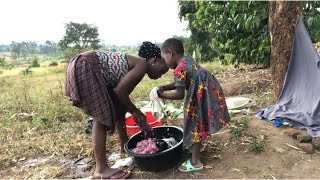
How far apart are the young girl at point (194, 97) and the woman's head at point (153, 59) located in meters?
0.05

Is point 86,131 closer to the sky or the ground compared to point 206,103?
closer to the ground

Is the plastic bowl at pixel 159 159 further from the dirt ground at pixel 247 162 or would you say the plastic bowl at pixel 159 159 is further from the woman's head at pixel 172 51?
the woman's head at pixel 172 51

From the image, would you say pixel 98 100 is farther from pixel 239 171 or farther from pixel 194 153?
pixel 239 171

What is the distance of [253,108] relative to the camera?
173 inches

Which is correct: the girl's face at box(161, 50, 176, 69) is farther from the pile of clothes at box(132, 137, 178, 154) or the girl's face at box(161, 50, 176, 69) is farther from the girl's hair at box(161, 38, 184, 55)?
the pile of clothes at box(132, 137, 178, 154)

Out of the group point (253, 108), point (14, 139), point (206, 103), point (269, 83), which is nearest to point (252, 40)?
point (269, 83)

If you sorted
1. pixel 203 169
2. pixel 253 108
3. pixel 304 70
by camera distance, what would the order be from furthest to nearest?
pixel 253 108 < pixel 304 70 < pixel 203 169

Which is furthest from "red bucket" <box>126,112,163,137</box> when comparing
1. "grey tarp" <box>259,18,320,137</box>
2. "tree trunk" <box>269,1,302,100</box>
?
"tree trunk" <box>269,1,302,100</box>

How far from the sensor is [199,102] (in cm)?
261

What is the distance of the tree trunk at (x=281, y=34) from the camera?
3.93 m

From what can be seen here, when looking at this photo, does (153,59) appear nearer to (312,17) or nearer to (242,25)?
(312,17)

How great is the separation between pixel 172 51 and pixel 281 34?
6.75 ft

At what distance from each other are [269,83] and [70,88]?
14.1 ft

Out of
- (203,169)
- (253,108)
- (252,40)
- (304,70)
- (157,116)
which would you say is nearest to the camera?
(203,169)
